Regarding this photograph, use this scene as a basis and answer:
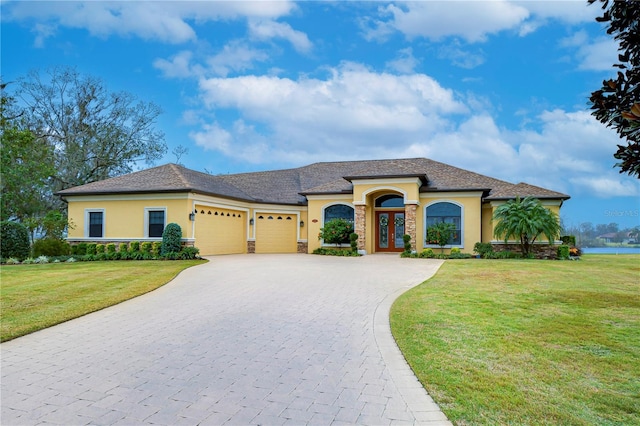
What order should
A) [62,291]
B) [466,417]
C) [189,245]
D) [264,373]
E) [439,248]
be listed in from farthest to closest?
1. [439,248]
2. [189,245]
3. [62,291]
4. [264,373]
5. [466,417]

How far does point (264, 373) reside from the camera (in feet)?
14.2

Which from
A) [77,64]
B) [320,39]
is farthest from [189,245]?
[77,64]

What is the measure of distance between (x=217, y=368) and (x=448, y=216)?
18.5 m

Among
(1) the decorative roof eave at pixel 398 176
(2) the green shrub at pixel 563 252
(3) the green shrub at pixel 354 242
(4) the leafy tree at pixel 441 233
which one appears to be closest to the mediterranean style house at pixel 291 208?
(1) the decorative roof eave at pixel 398 176

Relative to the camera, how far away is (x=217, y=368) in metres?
4.48

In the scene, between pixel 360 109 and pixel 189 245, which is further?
pixel 360 109

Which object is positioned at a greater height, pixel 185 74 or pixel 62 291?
pixel 185 74

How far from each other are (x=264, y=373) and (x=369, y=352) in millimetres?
1496

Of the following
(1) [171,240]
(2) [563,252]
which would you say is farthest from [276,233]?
(2) [563,252]

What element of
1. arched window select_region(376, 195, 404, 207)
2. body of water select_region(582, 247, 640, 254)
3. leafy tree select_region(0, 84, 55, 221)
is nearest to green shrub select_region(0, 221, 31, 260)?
leafy tree select_region(0, 84, 55, 221)

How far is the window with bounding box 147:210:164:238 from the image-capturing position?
19453 millimetres

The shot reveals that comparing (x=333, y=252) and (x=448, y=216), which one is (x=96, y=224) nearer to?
(x=333, y=252)

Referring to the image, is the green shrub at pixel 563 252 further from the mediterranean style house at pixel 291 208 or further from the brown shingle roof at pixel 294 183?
the brown shingle roof at pixel 294 183

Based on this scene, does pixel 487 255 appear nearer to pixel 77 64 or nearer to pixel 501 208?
pixel 501 208
